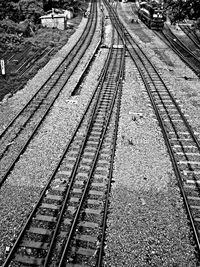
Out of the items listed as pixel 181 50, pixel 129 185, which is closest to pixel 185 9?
pixel 181 50

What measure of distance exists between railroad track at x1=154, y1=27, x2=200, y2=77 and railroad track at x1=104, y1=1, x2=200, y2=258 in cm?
405

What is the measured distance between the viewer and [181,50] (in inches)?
1133

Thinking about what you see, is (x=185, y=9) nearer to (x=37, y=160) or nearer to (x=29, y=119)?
(x=29, y=119)

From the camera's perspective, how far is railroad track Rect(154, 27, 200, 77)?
2400 cm

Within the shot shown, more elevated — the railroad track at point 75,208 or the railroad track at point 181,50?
the railroad track at point 181,50

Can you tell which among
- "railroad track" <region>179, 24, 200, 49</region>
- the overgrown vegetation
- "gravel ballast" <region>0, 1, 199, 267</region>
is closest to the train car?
"railroad track" <region>179, 24, 200, 49</region>

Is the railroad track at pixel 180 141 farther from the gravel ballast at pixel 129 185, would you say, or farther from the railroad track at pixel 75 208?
the railroad track at pixel 75 208

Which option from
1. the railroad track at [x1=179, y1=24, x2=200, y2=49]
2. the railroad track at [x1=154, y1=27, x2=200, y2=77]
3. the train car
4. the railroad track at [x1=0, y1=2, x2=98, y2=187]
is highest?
the train car

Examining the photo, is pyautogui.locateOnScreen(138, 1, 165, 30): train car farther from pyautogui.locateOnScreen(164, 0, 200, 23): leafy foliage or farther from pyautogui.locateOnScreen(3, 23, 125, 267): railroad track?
pyautogui.locateOnScreen(3, 23, 125, 267): railroad track

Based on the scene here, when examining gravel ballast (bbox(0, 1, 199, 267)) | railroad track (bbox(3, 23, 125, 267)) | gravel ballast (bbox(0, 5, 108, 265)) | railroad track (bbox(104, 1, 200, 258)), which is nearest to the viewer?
railroad track (bbox(3, 23, 125, 267))

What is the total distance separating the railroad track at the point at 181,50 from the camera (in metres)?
24.0

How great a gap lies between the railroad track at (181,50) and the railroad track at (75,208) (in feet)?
41.5

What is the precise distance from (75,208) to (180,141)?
6125mm

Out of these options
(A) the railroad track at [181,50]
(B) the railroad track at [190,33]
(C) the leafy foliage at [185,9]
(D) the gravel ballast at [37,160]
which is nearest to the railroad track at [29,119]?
(D) the gravel ballast at [37,160]
